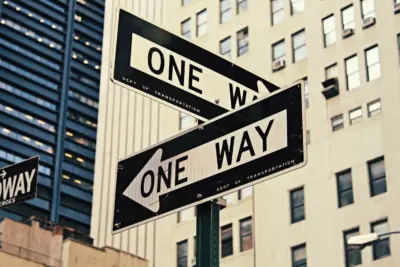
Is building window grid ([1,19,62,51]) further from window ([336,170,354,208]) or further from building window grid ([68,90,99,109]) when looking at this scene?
window ([336,170,354,208])

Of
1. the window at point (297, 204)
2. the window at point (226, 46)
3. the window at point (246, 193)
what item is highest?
the window at point (226, 46)

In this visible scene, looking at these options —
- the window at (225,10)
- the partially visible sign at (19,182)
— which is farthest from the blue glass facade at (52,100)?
the partially visible sign at (19,182)

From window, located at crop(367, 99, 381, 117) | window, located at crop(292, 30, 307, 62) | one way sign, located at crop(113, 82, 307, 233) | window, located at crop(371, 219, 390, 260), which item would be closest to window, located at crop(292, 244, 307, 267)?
window, located at crop(371, 219, 390, 260)

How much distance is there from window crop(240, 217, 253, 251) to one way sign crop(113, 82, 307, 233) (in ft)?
144

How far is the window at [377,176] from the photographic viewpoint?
4422cm

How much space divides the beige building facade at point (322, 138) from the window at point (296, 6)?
3.2 inches

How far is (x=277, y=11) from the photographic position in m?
54.7

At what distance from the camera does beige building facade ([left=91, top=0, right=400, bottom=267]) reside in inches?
1762

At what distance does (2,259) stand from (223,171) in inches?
2391

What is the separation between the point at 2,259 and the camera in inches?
2532

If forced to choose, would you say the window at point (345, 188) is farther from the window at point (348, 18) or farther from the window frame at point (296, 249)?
the window at point (348, 18)

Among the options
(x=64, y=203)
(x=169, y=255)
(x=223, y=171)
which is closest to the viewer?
(x=223, y=171)

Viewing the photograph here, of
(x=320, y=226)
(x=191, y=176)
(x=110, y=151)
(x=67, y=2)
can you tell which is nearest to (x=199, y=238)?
(x=191, y=176)

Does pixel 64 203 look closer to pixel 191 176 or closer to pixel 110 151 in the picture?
pixel 110 151
